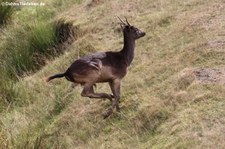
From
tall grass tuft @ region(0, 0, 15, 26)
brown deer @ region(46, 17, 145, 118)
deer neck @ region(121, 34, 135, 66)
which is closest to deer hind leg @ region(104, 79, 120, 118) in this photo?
brown deer @ region(46, 17, 145, 118)

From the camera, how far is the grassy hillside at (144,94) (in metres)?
6.14

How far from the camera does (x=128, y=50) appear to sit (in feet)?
23.2

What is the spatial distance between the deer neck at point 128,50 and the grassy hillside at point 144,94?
45cm

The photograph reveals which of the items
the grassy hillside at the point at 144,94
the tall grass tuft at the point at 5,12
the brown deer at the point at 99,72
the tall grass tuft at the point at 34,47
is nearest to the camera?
the grassy hillside at the point at 144,94

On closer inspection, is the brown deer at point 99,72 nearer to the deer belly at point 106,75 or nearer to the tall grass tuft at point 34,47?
the deer belly at point 106,75

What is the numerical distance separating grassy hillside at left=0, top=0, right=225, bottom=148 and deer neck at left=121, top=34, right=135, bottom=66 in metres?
0.45

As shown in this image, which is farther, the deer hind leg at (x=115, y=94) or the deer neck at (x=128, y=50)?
the deer neck at (x=128, y=50)

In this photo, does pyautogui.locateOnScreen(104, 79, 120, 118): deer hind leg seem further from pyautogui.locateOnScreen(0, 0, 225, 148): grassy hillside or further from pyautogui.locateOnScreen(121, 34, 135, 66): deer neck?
pyautogui.locateOnScreen(121, 34, 135, 66): deer neck

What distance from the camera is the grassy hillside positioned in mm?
6141

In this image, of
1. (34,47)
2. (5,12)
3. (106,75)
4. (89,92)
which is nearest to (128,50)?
(106,75)

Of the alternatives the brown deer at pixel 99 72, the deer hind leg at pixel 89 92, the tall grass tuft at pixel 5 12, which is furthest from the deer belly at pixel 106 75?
the tall grass tuft at pixel 5 12

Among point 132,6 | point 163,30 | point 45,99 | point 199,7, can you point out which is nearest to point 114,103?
point 45,99

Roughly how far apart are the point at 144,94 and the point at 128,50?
55cm

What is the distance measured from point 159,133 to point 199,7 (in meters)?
3.84
